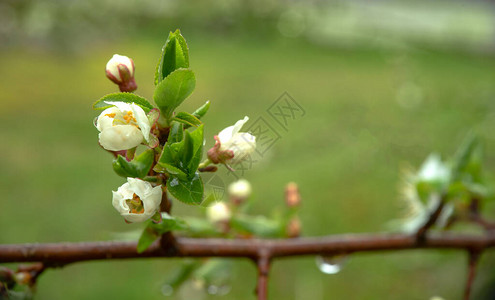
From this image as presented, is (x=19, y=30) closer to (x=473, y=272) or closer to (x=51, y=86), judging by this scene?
(x=51, y=86)

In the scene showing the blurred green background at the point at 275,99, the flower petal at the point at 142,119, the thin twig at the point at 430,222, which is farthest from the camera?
the blurred green background at the point at 275,99

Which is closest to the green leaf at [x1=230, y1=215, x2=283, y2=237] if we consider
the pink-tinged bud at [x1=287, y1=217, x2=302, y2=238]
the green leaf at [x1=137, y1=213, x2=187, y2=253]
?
the pink-tinged bud at [x1=287, y1=217, x2=302, y2=238]

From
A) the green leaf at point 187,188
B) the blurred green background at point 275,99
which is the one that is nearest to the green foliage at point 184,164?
the green leaf at point 187,188

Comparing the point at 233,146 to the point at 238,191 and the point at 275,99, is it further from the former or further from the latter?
the point at 275,99

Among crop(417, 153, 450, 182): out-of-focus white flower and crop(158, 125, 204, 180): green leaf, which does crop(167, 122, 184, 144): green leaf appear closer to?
crop(158, 125, 204, 180): green leaf

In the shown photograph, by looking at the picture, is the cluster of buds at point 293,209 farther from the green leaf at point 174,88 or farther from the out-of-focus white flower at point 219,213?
the green leaf at point 174,88

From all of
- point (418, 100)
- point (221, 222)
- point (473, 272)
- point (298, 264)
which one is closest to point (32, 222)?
point (298, 264)

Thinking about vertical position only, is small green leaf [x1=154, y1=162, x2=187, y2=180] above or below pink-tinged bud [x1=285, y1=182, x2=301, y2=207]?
above
